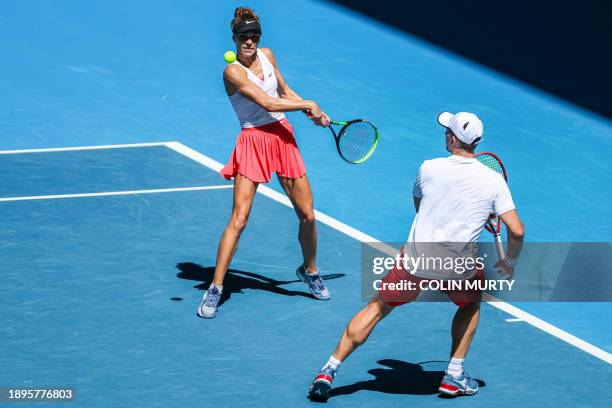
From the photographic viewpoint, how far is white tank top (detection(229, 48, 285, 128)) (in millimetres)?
9336

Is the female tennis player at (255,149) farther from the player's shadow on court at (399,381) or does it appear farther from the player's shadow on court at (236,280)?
the player's shadow on court at (399,381)

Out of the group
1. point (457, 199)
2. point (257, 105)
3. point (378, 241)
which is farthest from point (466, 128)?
point (378, 241)

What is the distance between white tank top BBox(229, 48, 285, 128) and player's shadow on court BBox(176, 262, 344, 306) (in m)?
1.35

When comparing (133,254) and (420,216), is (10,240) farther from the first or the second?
(420,216)

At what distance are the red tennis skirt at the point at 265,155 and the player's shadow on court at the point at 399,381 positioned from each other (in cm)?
178

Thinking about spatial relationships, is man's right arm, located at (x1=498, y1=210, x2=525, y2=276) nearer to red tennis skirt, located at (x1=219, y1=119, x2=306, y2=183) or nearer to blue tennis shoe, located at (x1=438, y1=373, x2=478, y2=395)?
blue tennis shoe, located at (x1=438, y1=373, x2=478, y2=395)

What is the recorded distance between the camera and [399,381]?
26.9 ft

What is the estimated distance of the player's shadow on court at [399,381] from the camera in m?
8.05

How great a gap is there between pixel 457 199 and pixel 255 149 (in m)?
2.38

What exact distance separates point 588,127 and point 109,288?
7.04 meters

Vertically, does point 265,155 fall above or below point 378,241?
above

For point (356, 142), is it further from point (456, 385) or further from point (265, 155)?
point (456, 385)

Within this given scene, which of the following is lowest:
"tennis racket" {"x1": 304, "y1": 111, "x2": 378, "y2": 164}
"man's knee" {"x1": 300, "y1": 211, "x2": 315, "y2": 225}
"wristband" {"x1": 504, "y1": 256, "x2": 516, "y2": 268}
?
"man's knee" {"x1": 300, "y1": 211, "x2": 315, "y2": 225}

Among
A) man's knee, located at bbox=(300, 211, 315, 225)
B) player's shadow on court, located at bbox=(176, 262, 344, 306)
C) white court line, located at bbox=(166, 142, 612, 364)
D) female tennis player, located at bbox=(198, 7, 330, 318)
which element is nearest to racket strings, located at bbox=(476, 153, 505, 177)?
white court line, located at bbox=(166, 142, 612, 364)
